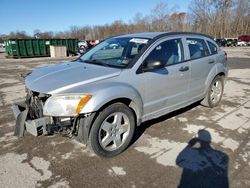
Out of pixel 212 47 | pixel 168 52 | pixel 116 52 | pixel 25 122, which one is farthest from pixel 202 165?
pixel 212 47

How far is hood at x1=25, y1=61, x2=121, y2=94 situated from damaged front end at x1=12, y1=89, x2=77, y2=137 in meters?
0.13

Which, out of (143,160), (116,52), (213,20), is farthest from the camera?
(213,20)

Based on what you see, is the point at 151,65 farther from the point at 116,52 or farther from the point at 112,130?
the point at 112,130

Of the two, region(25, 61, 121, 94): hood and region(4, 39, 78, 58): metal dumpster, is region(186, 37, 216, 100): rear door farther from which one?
region(4, 39, 78, 58): metal dumpster

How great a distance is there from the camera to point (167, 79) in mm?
4008

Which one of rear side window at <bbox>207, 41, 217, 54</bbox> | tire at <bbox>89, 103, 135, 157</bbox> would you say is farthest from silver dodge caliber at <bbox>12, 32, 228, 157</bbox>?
rear side window at <bbox>207, 41, 217, 54</bbox>

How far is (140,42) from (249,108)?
134 inches

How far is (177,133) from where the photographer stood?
13.8 ft

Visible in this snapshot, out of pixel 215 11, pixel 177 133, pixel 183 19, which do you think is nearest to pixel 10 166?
pixel 177 133

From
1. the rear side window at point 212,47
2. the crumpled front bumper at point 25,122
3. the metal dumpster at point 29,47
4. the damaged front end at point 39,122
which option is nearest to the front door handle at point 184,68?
the rear side window at point 212,47

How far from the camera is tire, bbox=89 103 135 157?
10.3 ft

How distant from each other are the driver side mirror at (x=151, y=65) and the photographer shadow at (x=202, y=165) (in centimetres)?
136

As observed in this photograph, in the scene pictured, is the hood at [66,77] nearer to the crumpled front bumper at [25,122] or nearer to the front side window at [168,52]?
the crumpled front bumper at [25,122]

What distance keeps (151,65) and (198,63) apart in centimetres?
156
